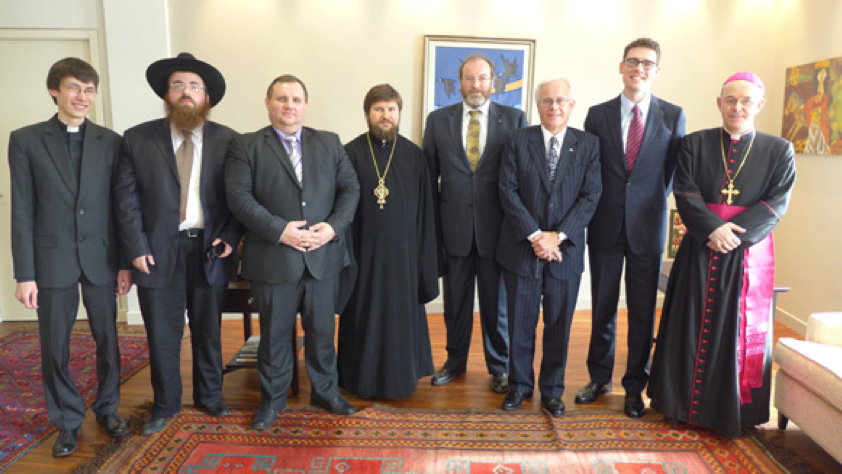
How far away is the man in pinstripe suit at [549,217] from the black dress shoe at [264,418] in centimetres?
137

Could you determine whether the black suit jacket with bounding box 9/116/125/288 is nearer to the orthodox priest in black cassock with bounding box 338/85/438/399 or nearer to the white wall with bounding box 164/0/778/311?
the orthodox priest in black cassock with bounding box 338/85/438/399

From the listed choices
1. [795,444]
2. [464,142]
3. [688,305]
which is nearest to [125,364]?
[464,142]

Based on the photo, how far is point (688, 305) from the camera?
2.93 meters

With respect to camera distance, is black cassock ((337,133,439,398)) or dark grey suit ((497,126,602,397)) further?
black cassock ((337,133,439,398))

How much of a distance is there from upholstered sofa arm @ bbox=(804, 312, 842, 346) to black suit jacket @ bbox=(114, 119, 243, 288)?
3.10 metres

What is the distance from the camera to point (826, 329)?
9.59ft

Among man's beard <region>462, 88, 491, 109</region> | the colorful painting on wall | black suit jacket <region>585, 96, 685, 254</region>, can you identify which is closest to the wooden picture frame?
man's beard <region>462, 88, 491, 109</region>

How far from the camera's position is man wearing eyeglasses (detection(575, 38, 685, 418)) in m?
3.01

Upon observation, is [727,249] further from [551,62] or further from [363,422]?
[551,62]

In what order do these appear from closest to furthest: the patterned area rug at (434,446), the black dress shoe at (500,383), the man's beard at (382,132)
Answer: the patterned area rug at (434,446) < the man's beard at (382,132) < the black dress shoe at (500,383)

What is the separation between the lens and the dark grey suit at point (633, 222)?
3.02 m

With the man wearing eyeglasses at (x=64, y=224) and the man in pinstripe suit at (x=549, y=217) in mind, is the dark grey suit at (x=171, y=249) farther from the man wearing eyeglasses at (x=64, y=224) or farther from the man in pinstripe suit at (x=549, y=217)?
the man in pinstripe suit at (x=549, y=217)

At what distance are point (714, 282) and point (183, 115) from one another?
2793mm

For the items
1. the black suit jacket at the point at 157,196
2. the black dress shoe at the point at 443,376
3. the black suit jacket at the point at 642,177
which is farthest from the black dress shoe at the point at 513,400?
the black suit jacket at the point at 157,196
